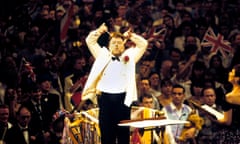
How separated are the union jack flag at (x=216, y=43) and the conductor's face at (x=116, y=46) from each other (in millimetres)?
4182

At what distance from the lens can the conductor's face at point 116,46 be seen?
1230 cm

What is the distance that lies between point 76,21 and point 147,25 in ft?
4.20

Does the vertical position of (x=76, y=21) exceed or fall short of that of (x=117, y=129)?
it exceeds it

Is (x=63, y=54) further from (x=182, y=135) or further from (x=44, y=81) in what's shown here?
(x=182, y=135)

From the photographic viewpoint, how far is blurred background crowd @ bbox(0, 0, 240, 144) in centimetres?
1466

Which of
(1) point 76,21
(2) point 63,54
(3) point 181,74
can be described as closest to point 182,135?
(3) point 181,74

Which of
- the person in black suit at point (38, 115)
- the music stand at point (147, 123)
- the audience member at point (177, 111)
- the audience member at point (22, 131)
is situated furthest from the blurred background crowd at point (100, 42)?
the music stand at point (147, 123)

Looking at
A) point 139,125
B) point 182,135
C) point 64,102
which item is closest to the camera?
point 139,125

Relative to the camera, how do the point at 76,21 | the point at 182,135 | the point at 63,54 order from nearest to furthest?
the point at 182,135 → the point at 63,54 → the point at 76,21

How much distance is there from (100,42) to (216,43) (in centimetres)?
361

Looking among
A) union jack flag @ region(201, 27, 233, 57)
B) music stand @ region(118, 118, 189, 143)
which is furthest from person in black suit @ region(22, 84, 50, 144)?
union jack flag @ region(201, 27, 233, 57)

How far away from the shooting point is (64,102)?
1471 cm

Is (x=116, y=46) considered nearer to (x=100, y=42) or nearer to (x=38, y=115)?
(x=100, y=42)

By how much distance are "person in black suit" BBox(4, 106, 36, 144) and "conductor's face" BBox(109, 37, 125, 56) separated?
6.90ft
